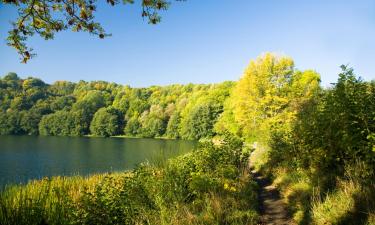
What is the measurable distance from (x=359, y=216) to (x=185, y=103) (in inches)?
3158

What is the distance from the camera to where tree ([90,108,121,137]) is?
3442 inches

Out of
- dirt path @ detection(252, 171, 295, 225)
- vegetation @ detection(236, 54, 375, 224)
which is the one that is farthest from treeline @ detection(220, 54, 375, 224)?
dirt path @ detection(252, 171, 295, 225)

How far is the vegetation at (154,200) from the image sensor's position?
432 centimetres

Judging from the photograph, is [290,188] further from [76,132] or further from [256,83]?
[76,132]

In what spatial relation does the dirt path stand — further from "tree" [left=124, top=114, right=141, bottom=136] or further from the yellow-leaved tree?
"tree" [left=124, top=114, right=141, bottom=136]

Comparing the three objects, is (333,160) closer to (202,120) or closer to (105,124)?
(202,120)

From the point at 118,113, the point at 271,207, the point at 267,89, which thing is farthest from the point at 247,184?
the point at 118,113

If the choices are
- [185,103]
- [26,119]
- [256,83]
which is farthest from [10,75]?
[256,83]

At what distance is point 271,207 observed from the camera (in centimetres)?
715

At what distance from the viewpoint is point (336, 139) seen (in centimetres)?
661

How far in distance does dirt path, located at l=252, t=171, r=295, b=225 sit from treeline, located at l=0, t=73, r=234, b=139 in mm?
54153

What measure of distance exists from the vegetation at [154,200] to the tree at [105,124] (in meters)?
82.1

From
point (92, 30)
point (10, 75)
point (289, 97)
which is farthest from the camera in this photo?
point (10, 75)

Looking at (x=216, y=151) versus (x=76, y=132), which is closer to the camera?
(x=216, y=151)
